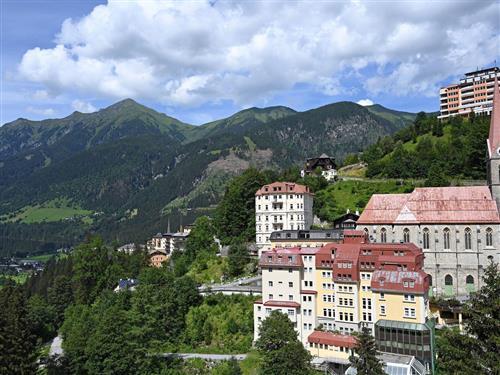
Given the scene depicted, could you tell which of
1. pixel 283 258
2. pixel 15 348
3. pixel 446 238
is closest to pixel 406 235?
pixel 446 238

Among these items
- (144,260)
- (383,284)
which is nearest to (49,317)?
(144,260)

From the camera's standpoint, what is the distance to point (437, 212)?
72312 millimetres

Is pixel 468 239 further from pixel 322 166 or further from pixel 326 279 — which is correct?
pixel 322 166

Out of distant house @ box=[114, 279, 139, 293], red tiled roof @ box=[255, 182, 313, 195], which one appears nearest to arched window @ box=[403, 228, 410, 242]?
red tiled roof @ box=[255, 182, 313, 195]

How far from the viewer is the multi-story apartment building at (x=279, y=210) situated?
9125 cm

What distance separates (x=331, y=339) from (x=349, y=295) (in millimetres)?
6118

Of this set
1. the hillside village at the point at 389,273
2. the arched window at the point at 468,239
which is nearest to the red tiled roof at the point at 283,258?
the hillside village at the point at 389,273

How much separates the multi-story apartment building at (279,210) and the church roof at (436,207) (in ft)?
55.1

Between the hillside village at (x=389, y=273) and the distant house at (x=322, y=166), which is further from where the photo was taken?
the distant house at (x=322, y=166)

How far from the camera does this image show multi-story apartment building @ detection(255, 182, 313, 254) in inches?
3593

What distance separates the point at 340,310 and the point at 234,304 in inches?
767

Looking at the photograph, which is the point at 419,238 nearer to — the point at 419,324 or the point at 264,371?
the point at 419,324

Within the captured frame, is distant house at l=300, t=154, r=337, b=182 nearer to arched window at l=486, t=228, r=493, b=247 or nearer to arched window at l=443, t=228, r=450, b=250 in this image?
arched window at l=443, t=228, r=450, b=250

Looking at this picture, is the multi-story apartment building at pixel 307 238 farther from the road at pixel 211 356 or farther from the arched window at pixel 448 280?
the road at pixel 211 356
